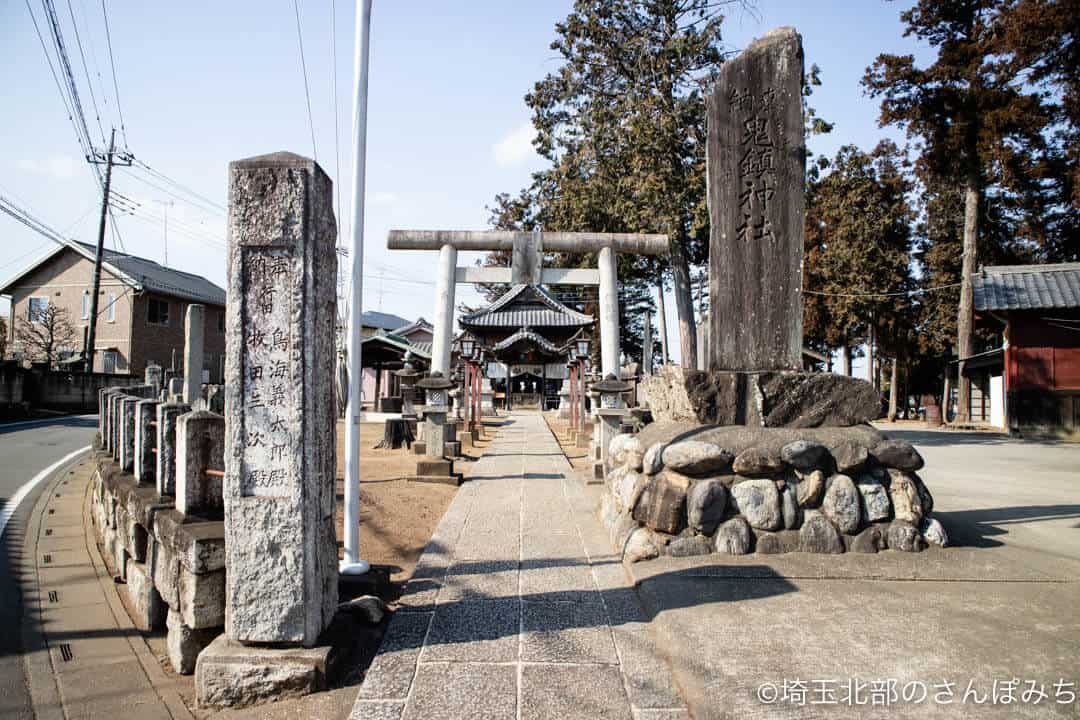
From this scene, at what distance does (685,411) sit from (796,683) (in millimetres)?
3044

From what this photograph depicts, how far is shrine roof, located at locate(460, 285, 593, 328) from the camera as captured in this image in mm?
32844

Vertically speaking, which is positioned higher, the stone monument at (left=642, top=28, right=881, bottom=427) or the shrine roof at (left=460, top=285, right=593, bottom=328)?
the shrine roof at (left=460, top=285, right=593, bottom=328)

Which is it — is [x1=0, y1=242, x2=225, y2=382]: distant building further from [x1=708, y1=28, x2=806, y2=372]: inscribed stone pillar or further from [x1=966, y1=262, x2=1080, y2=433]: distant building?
[x1=966, y1=262, x2=1080, y2=433]: distant building

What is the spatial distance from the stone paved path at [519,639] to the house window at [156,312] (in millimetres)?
30284

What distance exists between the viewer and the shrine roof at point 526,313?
108 feet

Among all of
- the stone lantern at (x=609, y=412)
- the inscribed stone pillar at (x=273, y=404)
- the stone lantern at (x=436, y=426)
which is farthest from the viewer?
the stone lantern at (x=436, y=426)

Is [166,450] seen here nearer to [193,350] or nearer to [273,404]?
[273,404]

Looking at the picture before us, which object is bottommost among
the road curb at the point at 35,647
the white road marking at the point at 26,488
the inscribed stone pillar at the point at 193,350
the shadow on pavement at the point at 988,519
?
the road curb at the point at 35,647

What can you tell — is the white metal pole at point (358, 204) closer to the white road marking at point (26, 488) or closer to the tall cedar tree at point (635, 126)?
the white road marking at point (26, 488)

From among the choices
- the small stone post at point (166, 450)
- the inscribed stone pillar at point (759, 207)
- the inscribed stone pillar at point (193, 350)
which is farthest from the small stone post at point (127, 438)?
the inscribed stone pillar at point (759, 207)

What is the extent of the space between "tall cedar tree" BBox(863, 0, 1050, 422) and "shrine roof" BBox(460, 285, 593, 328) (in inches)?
655

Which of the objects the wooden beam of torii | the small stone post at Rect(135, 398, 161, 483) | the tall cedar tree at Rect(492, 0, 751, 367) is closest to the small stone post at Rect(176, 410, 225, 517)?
the small stone post at Rect(135, 398, 161, 483)

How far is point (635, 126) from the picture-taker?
51.5 feet

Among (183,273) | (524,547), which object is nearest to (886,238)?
(524,547)
